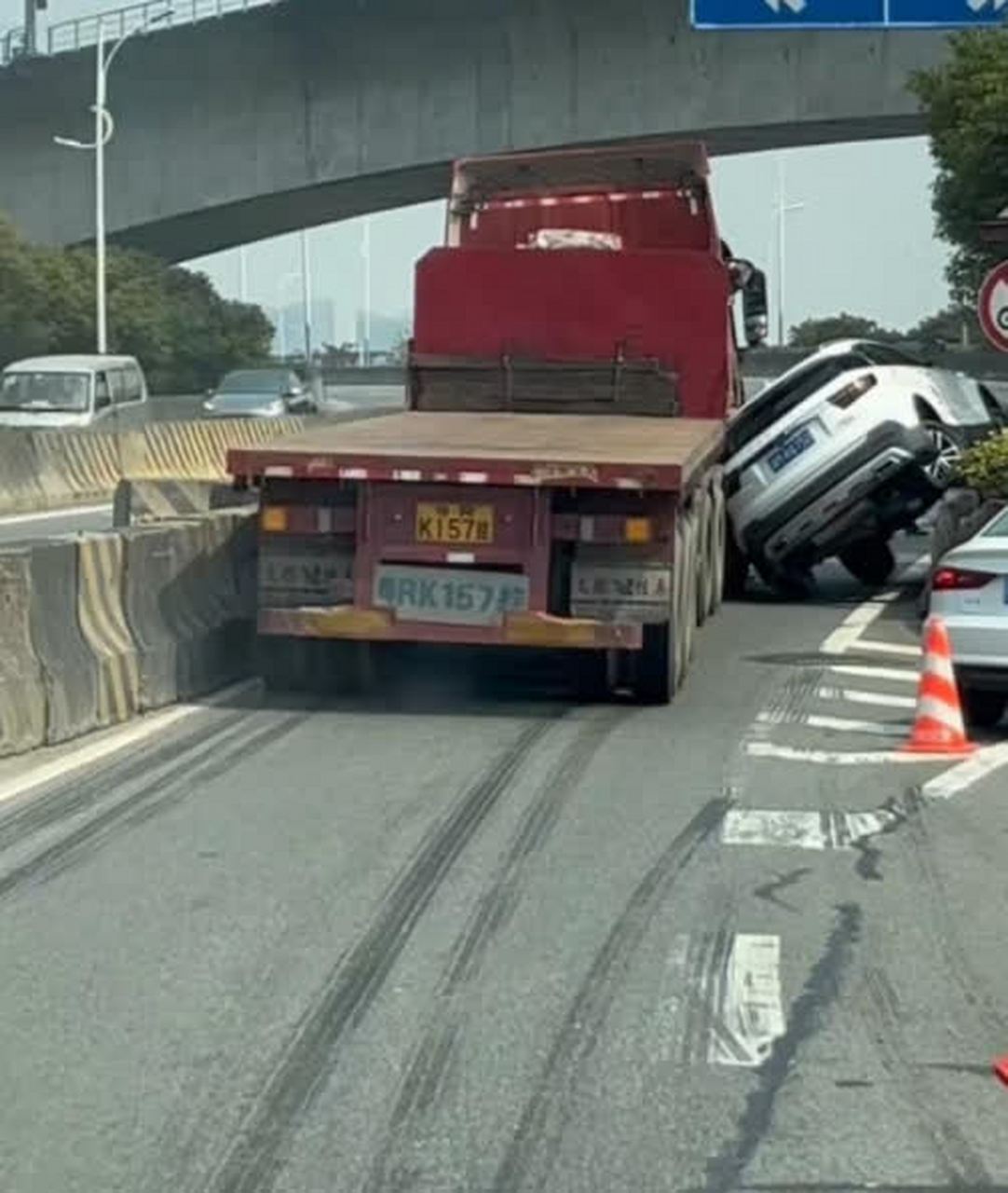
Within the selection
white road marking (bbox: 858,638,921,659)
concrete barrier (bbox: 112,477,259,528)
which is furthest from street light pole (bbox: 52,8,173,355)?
white road marking (bbox: 858,638,921,659)

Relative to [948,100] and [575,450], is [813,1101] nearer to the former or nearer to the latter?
[575,450]

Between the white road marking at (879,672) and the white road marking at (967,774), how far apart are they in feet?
9.20

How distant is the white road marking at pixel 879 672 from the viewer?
15964 mm

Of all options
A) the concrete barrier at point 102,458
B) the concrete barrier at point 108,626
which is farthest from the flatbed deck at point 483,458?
the concrete barrier at point 102,458

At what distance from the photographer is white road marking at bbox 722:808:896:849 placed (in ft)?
A: 33.2

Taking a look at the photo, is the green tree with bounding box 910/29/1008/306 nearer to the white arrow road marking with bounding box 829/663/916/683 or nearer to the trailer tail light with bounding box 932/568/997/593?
the white arrow road marking with bounding box 829/663/916/683

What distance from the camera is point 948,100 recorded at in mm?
34344

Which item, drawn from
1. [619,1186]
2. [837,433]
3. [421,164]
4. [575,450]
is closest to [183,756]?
[575,450]

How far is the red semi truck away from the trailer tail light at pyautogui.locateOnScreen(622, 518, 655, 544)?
0.01m

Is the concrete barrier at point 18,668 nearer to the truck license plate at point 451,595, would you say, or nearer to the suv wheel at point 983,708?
the truck license plate at point 451,595

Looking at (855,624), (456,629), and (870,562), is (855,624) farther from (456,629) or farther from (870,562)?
(456,629)

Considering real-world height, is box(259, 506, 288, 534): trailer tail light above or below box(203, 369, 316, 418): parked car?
above

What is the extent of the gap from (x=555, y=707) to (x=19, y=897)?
5.90 meters

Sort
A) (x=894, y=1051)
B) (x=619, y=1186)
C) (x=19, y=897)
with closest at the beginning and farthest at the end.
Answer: (x=619, y=1186)
(x=894, y=1051)
(x=19, y=897)
